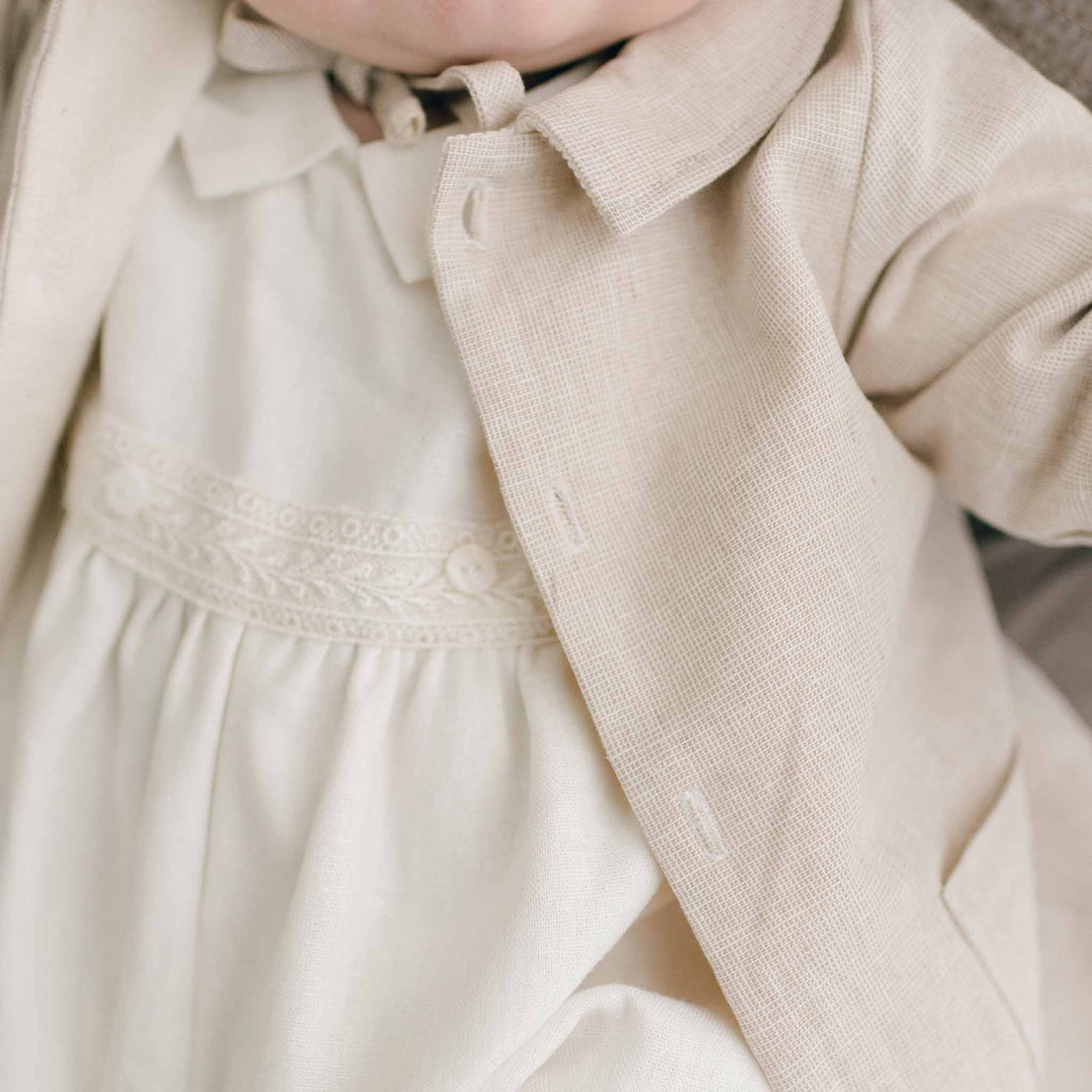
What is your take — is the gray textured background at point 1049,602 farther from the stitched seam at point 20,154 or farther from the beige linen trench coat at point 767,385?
the stitched seam at point 20,154

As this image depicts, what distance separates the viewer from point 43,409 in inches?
30.8

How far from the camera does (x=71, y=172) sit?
0.75 m

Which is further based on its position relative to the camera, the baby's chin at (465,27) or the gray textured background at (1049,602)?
the gray textured background at (1049,602)

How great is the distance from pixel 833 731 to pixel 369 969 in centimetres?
30

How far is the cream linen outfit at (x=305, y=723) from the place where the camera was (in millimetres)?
681

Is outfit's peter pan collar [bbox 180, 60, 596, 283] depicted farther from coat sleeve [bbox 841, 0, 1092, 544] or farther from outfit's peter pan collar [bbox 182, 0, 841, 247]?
coat sleeve [bbox 841, 0, 1092, 544]

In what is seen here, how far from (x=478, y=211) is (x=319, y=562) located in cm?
22

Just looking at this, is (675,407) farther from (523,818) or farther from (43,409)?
(43,409)

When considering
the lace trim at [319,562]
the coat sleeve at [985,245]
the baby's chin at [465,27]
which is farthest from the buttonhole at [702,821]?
the baby's chin at [465,27]

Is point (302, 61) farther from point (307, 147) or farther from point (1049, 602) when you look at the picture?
point (1049, 602)

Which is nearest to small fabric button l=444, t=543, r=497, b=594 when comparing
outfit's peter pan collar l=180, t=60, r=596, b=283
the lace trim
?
the lace trim

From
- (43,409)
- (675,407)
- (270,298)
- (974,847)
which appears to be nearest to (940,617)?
(974,847)

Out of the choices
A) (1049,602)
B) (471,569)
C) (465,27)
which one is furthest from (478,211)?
(1049,602)

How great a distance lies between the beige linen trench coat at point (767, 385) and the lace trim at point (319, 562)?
0.05m
